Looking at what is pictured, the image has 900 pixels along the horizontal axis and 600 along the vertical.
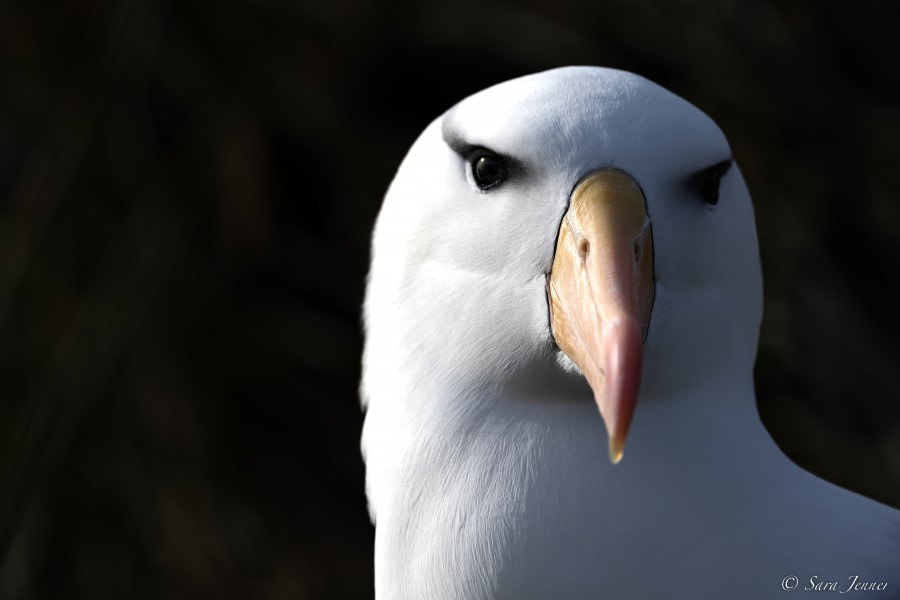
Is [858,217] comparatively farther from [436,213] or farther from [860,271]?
[436,213]

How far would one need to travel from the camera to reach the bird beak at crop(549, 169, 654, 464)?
1.57m

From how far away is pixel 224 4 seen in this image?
13.4 feet

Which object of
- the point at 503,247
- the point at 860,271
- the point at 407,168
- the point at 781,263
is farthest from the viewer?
the point at 860,271

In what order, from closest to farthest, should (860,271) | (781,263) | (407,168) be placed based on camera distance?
(407,168), (781,263), (860,271)

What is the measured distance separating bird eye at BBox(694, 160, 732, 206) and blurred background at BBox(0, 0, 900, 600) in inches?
87.1

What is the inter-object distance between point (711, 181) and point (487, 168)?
14.6 inches

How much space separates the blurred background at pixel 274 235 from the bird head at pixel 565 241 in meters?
2.07

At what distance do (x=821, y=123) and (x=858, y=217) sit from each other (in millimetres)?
397

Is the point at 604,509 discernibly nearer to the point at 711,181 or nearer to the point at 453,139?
the point at 711,181

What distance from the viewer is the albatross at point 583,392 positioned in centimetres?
180

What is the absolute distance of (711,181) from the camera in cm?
193

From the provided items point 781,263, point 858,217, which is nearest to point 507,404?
point 781,263

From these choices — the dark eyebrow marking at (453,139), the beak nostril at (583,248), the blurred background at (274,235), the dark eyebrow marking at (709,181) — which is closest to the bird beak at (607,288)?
the beak nostril at (583,248)

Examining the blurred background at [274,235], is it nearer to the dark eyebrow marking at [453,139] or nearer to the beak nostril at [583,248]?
the dark eyebrow marking at [453,139]
